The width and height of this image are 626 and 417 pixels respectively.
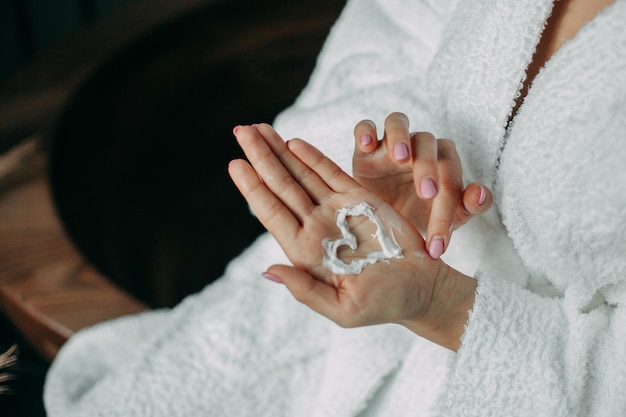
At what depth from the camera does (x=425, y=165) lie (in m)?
0.56

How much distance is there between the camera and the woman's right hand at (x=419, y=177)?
21.7 inches

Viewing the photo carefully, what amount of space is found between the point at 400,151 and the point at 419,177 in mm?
27

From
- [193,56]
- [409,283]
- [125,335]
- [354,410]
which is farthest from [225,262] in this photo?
[409,283]

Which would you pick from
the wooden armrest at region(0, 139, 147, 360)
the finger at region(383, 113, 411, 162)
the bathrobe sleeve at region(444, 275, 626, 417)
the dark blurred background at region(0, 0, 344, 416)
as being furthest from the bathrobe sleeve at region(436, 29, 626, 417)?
the dark blurred background at region(0, 0, 344, 416)

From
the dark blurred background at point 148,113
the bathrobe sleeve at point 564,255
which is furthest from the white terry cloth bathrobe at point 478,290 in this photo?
the dark blurred background at point 148,113

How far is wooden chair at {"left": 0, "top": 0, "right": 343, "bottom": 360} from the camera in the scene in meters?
0.82

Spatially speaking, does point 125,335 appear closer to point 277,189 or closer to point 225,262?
point 277,189

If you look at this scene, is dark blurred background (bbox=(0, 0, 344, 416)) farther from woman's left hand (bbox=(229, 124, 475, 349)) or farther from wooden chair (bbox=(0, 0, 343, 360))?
woman's left hand (bbox=(229, 124, 475, 349))

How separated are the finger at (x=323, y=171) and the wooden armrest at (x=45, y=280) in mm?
322

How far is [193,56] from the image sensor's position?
1.23 m

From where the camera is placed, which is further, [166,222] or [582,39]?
[166,222]

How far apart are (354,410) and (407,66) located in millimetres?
411

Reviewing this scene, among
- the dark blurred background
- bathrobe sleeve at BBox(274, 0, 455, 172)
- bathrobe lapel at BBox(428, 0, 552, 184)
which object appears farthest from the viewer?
the dark blurred background

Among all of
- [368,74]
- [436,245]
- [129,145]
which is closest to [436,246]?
[436,245]
